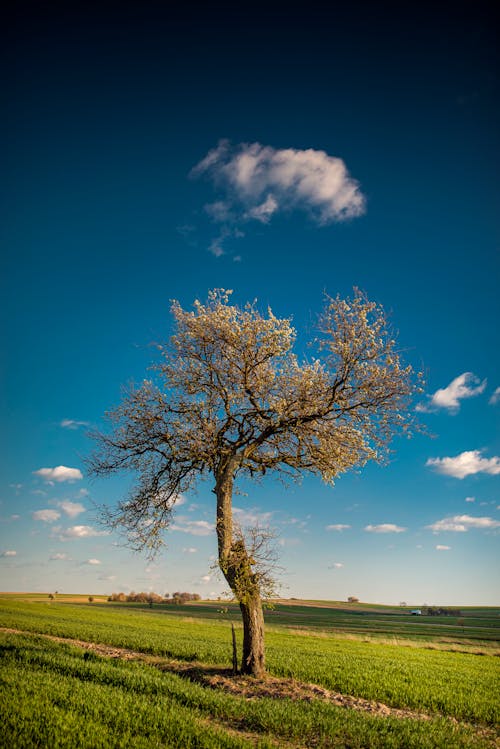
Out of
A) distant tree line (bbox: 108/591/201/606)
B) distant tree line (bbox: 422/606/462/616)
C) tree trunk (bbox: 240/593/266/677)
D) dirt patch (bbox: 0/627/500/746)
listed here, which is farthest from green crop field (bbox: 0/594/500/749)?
distant tree line (bbox: 422/606/462/616)

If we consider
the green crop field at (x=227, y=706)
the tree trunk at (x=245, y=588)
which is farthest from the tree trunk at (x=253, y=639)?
the green crop field at (x=227, y=706)

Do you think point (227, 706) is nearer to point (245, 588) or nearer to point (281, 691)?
point (281, 691)

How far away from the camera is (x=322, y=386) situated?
17.1 metres

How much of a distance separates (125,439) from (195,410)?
3308 mm

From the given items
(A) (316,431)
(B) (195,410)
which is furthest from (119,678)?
(A) (316,431)

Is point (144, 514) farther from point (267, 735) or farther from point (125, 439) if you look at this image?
point (267, 735)

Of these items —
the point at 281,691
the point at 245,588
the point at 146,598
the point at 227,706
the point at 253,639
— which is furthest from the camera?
the point at 146,598

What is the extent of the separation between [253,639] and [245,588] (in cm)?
198

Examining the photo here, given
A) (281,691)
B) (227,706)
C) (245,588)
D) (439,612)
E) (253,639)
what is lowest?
(439,612)

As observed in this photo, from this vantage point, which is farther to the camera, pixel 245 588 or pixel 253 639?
pixel 253 639

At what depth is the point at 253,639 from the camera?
50.6 ft

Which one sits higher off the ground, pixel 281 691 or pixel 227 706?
pixel 227 706

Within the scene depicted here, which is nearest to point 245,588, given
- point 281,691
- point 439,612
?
point 281,691

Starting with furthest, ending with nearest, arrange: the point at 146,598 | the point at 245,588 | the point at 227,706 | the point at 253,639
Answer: the point at 146,598
the point at 253,639
the point at 245,588
the point at 227,706
